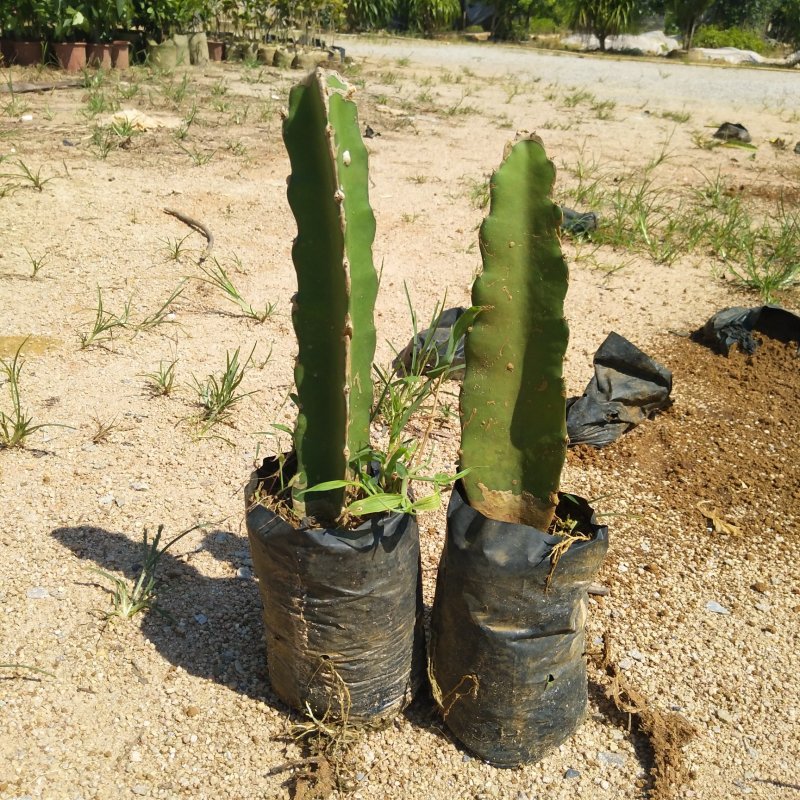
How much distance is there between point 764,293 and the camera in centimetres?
379

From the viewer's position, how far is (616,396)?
2861 millimetres

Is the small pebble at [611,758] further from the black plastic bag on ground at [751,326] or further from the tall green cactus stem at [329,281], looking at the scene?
the black plastic bag on ground at [751,326]

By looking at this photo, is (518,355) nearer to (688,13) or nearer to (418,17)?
(418,17)

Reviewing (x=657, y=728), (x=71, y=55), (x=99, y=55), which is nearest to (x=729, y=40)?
(x=99, y=55)

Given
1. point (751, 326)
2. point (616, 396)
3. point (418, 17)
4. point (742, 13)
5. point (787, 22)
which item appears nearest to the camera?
point (616, 396)

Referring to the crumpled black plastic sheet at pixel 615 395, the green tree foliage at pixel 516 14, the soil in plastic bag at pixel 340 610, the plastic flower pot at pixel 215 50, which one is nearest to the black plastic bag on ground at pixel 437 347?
the crumpled black plastic sheet at pixel 615 395

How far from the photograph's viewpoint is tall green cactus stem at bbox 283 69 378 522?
1370 millimetres

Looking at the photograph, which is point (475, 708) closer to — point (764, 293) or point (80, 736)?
point (80, 736)

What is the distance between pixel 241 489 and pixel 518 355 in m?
1.15

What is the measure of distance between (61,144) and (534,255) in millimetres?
4435

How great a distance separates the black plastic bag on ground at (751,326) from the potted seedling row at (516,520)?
198 centimetres

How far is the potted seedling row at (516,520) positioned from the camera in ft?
4.93

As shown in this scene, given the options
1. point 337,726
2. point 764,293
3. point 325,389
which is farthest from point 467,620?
point 764,293

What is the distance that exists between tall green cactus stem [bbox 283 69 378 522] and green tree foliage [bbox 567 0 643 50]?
855 inches
